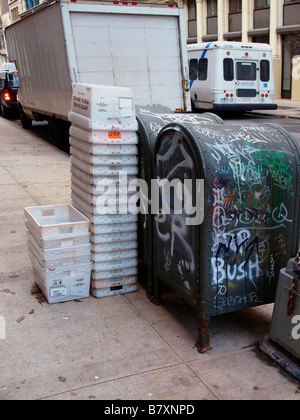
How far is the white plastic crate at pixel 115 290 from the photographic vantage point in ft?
15.7

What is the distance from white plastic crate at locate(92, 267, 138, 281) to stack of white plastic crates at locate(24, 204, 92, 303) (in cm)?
8

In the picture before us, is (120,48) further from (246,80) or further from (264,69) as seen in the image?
(264,69)

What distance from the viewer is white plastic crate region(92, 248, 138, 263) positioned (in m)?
4.70

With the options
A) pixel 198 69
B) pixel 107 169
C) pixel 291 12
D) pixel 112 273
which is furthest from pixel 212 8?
pixel 112 273

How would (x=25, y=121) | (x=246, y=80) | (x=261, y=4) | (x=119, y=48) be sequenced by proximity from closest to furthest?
(x=119, y=48) → (x=25, y=121) → (x=246, y=80) → (x=261, y=4)

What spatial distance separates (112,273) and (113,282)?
9cm

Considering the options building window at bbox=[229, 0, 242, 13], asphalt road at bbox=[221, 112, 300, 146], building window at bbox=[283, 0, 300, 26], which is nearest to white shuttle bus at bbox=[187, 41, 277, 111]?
asphalt road at bbox=[221, 112, 300, 146]

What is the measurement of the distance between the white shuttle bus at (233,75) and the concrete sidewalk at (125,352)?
616 inches

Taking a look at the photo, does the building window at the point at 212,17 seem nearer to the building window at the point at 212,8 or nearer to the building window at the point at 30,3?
the building window at the point at 212,8

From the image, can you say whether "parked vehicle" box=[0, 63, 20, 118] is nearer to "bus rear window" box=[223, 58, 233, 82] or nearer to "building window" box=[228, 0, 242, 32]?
"bus rear window" box=[223, 58, 233, 82]

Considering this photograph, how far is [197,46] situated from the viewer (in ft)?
66.8

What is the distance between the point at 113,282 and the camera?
4820 millimetres

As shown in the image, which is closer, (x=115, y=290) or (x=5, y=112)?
(x=115, y=290)
